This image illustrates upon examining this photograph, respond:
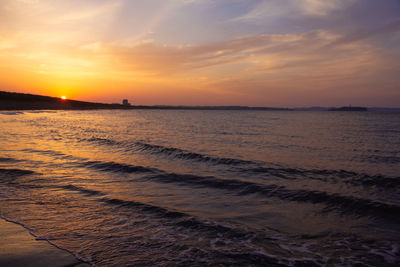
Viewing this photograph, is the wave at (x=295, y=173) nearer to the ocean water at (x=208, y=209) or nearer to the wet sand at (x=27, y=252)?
the ocean water at (x=208, y=209)

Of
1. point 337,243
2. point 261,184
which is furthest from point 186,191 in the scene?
point 337,243

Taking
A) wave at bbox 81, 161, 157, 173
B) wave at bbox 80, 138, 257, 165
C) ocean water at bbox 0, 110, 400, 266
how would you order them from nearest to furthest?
1. ocean water at bbox 0, 110, 400, 266
2. wave at bbox 81, 161, 157, 173
3. wave at bbox 80, 138, 257, 165

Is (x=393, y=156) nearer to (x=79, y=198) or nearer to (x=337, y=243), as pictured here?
(x=337, y=243)

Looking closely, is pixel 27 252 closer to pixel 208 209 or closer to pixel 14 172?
pixel 208 209

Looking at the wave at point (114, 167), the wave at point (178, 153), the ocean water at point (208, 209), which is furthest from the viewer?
the wave at point (178, 153)

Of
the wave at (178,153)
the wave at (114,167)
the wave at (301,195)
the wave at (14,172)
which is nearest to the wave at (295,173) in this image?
the wave at (178,153)

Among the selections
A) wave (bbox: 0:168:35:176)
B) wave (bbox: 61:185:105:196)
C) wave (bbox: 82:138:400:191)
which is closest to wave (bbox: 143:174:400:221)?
wave (bbox: 82:138:400:191)

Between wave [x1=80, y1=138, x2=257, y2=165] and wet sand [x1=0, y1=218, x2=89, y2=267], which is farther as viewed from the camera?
wave [x1=80, y1=138, x2=257, y2=165]

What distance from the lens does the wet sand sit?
4.48 metres

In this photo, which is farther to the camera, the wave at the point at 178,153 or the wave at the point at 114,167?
the wave at the point at 178,153

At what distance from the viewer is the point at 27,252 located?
4.82m

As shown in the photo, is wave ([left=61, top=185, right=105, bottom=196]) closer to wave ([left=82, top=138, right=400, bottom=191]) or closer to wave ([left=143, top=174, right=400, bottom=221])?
wave ([left=143, top=174, right=400, bottom=221])

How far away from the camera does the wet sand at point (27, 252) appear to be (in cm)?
448

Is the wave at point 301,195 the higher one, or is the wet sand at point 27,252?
the wet sand at point 27,252
